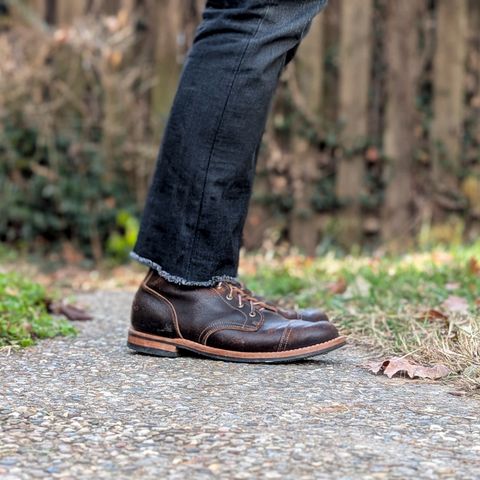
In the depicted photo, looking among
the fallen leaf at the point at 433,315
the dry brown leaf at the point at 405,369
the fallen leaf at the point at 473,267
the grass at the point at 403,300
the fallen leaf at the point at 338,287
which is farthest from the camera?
the fallen leaf at the point at 473,267

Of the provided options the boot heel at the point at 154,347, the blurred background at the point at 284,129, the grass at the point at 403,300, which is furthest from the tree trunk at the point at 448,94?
the boot heel at the point at 154,347

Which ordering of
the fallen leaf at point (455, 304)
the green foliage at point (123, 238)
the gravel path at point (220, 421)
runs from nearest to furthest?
the gravel path at point (220, 421), the fallen leaf at point (455, 304), the green foliage at point (123, 238)

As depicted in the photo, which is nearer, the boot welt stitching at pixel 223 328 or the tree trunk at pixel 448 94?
the boot welt stitching at pixel 223 328

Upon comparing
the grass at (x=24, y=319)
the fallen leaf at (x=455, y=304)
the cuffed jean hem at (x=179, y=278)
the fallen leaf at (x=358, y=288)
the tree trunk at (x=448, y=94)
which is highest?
the tree trunk at (x=448, y=94)

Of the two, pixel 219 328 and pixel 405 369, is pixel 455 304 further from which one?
pixel 219 328

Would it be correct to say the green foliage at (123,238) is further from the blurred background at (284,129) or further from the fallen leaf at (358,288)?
the fallen leaf at (358,288)

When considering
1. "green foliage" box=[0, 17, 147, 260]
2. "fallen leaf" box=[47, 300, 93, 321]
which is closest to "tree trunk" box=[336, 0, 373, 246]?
"green foliage" box=[0, 17, 147, 260]

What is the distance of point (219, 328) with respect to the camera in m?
1.86

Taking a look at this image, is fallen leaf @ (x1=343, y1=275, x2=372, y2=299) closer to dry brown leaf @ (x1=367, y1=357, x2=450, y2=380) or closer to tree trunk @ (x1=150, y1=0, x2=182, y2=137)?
dry brown leaf @ (x1=367, y1=357, x2=450, y2=380)

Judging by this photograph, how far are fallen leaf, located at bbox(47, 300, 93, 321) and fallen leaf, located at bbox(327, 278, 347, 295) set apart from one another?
0.80 metres

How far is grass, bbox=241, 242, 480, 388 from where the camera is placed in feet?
6.37

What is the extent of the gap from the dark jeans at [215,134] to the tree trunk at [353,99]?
2985 millimetres

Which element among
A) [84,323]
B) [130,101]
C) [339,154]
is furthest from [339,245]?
[84,323]

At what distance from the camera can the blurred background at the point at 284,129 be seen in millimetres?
4758
